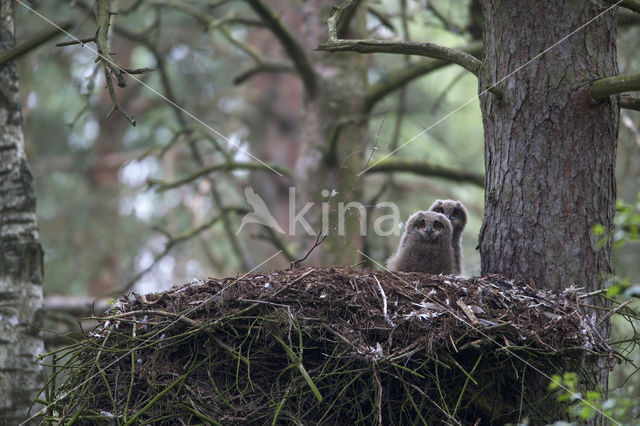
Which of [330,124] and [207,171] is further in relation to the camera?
[330,124]

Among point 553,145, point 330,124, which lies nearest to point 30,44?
point 330,124

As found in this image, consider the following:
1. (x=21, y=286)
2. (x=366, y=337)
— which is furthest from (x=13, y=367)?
(x=366, y=337)

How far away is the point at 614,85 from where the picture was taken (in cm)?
400

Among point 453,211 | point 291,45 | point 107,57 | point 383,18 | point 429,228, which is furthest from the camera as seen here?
point 383,18

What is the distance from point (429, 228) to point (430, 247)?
16 cm

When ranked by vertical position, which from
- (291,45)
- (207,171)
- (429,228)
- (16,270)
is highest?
(291,45)

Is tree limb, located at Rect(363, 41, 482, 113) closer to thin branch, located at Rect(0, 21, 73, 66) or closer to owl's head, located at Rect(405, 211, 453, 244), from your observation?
owl's head, located at Rect(405, 211, 453, 244)

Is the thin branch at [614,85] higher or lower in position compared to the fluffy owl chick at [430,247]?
higher

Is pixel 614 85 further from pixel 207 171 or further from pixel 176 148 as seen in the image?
pixel 176 148

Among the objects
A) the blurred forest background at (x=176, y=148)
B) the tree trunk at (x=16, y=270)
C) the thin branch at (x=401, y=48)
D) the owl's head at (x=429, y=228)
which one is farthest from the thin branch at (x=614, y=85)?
the blurred forest background at (x=176, y=148)

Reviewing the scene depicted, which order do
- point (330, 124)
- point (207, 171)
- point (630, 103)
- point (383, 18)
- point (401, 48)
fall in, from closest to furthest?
point (401, 48) → point (630, 103) → point (207, 171) → point (330, 124) → point (383, 18)

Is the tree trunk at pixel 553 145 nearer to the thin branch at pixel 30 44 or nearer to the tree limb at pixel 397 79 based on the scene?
the tree limb at pixel 397 79

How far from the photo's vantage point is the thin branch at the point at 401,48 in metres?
4.12

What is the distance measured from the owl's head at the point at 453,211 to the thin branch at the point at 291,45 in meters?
2.27
